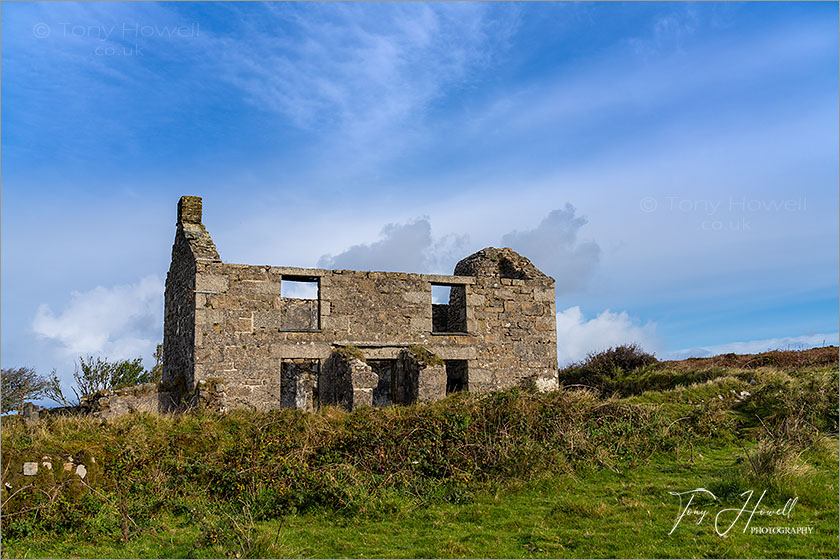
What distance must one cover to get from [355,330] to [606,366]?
10590mm

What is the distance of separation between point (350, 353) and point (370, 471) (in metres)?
6.12

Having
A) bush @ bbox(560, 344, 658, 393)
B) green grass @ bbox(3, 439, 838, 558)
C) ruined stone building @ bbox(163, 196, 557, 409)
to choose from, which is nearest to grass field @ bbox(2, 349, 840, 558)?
green grass @ bbox(3, 439, 838, 558)

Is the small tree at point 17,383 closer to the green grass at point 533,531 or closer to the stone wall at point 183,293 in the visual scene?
the stone wall at point 183,293

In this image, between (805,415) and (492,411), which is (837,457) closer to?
(805,415)

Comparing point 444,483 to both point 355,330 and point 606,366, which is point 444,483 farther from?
point 606,366

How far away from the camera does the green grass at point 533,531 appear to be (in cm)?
728

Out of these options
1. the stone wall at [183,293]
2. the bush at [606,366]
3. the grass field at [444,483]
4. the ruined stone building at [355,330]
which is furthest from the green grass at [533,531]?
the bush at [606,366]

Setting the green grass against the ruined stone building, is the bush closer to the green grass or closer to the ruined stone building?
the ruined stone building

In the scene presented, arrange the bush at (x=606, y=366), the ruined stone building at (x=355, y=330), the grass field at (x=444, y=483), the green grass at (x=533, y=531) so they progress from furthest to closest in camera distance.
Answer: the bush at (x=606, y=366) → the ruined stone building at (x=355, y=330) → the grass field at (x=444, y=483) → the green grass at (x=533, y=531)

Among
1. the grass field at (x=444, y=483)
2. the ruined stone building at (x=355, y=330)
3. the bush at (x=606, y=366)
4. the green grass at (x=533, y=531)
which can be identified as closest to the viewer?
A: the green grass at (x=533, y=531)

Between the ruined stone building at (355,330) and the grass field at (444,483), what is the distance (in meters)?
3.50

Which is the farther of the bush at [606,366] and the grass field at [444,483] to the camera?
the bush at [606,366]

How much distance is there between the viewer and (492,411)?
38.6 ft

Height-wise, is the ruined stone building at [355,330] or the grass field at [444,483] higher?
the ruined stone building at [355,330]
